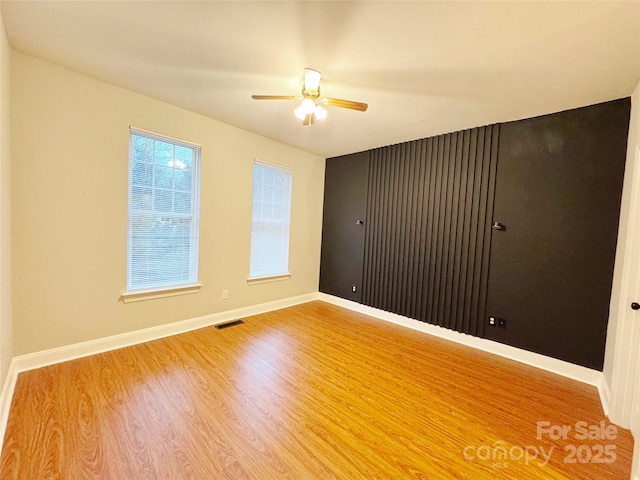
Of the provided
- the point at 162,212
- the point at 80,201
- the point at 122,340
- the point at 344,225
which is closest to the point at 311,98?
the point at 162,212

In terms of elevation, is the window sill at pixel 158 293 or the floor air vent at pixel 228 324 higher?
the window sill at pixel 158 293

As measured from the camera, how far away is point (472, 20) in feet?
4.99

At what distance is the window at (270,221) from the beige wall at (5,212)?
2292mm

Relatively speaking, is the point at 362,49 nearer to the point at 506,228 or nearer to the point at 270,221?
the point at 506,228

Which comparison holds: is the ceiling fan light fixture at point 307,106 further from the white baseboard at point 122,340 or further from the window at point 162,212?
the white baseboard at point 122,340

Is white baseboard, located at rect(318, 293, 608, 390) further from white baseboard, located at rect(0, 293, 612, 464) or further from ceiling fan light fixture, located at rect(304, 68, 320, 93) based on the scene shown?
ceiling fan light fixture, located at rect(304, 68, 320, 93)

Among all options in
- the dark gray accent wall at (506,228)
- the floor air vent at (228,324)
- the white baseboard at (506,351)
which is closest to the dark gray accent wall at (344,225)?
the dark gray accent wall at (506,228)

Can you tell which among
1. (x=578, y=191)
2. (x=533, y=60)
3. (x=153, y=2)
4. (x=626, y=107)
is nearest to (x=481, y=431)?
(x=578, y=191)

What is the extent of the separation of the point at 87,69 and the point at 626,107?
15.3 ft

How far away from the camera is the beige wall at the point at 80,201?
2.13 m

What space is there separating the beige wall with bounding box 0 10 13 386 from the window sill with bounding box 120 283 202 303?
0.80 meters

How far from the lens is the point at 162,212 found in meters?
2.94

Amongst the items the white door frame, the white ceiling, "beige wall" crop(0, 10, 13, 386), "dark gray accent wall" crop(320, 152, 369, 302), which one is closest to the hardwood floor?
the white door frame

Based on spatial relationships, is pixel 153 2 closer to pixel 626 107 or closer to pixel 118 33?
pixel 118 33
